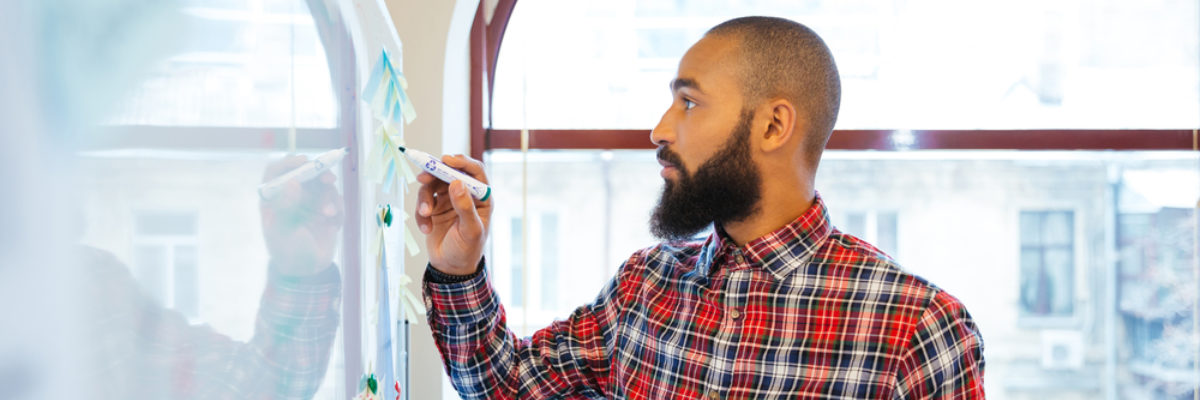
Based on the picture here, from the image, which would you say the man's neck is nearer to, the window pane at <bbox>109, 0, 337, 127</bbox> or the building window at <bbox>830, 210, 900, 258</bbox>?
the window pane at <bbox>109, 0, 337, 127</bbox>

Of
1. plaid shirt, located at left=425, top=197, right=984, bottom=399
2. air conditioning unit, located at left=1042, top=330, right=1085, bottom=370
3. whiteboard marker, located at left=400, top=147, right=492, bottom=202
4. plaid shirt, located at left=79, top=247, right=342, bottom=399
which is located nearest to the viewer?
plaid shirt, located at left=79, top=247, right=342, bottom=399

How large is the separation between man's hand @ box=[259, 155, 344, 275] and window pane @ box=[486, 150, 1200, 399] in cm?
143

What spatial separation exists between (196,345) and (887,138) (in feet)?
6.31

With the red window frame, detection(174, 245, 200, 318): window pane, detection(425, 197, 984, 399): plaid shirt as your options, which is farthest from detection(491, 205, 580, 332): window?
detection(174, 245, 200, 318): window pane

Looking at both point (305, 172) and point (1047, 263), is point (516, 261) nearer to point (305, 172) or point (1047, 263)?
point (1047, 263)

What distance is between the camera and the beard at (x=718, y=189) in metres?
1.05

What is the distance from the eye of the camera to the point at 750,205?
1076 mm

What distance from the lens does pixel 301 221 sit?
2.12 feet

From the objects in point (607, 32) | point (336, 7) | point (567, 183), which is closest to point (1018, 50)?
point (607, 32)

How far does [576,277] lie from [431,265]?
1151mm

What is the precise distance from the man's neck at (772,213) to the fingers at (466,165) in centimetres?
32

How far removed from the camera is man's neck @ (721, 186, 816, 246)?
1088 millimetres

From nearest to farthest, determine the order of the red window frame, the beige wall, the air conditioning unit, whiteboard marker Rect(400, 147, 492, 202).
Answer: whiteboard marker Rect(400, 147, 492, 202) < the beige wall < the red window frame < the air conditioning unit

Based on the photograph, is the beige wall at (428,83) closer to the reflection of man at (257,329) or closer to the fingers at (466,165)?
the fingers at (466,165)
